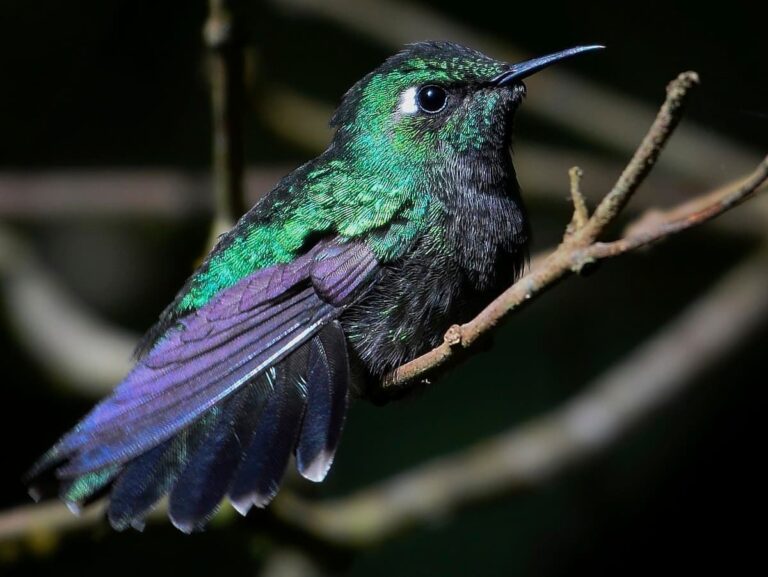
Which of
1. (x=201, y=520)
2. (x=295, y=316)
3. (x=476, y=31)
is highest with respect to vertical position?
(x=476, y=31)

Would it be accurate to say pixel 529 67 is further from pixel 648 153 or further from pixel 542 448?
pixel 542 448

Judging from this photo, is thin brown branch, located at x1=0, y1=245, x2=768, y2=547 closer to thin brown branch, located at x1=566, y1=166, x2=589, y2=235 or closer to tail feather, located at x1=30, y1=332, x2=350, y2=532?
tail feather, located at x1=30, y1=332, x2=350, y2=532

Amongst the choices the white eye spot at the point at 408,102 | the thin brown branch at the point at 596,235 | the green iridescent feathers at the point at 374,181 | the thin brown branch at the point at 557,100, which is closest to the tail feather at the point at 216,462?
the green iridescent feathers at the point at 374,181

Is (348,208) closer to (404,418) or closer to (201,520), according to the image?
(201,520)

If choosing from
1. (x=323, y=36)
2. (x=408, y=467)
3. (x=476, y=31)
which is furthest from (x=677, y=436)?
(x=323, y=36)

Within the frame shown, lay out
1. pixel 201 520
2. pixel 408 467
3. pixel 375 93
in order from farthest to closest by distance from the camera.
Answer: pixel 408 467 → pixel 375 93 → pixel 201 520

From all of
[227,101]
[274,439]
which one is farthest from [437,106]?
[274,439]

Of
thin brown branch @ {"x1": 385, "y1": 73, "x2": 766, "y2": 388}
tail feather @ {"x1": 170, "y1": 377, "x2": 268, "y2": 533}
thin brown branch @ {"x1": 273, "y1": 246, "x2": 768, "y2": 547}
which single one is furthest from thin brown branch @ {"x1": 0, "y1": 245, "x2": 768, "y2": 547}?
thin brown branch @ {"x1": 385, "y1": 73, "x2": 766, "y2": 388}
